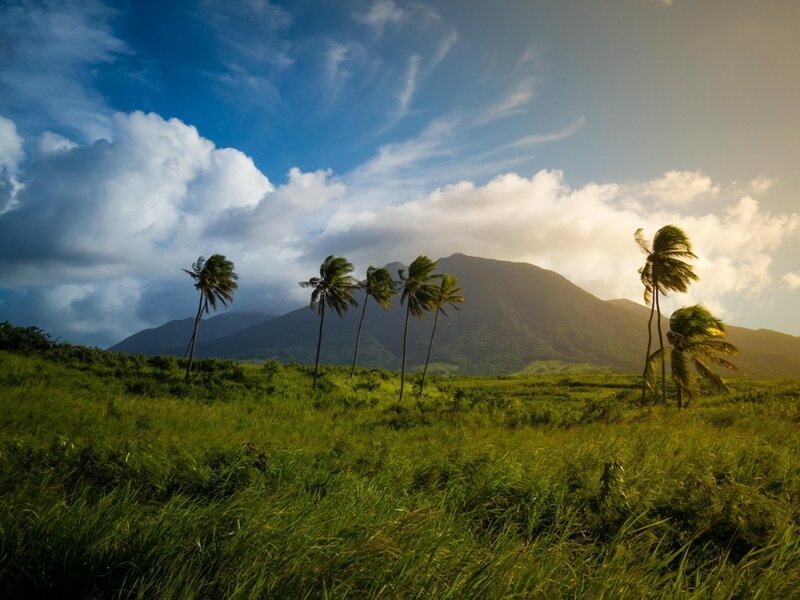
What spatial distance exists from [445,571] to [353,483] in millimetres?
2841

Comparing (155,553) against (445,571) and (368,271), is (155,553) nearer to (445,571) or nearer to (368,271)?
(445,571)

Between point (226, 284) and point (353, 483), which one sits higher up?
point (226, 284)

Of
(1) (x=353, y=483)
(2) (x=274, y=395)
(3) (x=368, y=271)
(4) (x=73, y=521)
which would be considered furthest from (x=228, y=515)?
(3) (x=368, y=271)

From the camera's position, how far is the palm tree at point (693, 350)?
18.8 meters

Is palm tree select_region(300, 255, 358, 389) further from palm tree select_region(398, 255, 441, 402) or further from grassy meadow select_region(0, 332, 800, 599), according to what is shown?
grassy meadow select_region(0, 332, 800, 599)

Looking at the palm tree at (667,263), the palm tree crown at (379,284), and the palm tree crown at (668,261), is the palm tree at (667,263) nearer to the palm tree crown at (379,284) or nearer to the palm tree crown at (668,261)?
the palm tree crown at (668,261)

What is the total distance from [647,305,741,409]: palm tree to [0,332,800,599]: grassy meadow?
794 cm

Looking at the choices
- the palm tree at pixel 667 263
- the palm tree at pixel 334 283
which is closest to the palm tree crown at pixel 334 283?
the palm tree at pixel 334 283

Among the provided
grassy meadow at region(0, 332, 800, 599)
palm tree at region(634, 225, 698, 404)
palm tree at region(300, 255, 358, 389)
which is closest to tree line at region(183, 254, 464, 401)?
palm tree at region(300, 255, 358, 389)

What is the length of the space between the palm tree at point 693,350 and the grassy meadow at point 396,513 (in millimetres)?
7937

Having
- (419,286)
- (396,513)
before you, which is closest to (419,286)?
(419,286)

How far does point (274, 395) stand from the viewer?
28.5 m

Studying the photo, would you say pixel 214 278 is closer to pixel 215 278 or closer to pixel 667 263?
pixel 215 278

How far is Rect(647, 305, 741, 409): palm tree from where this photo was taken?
18.8 m
